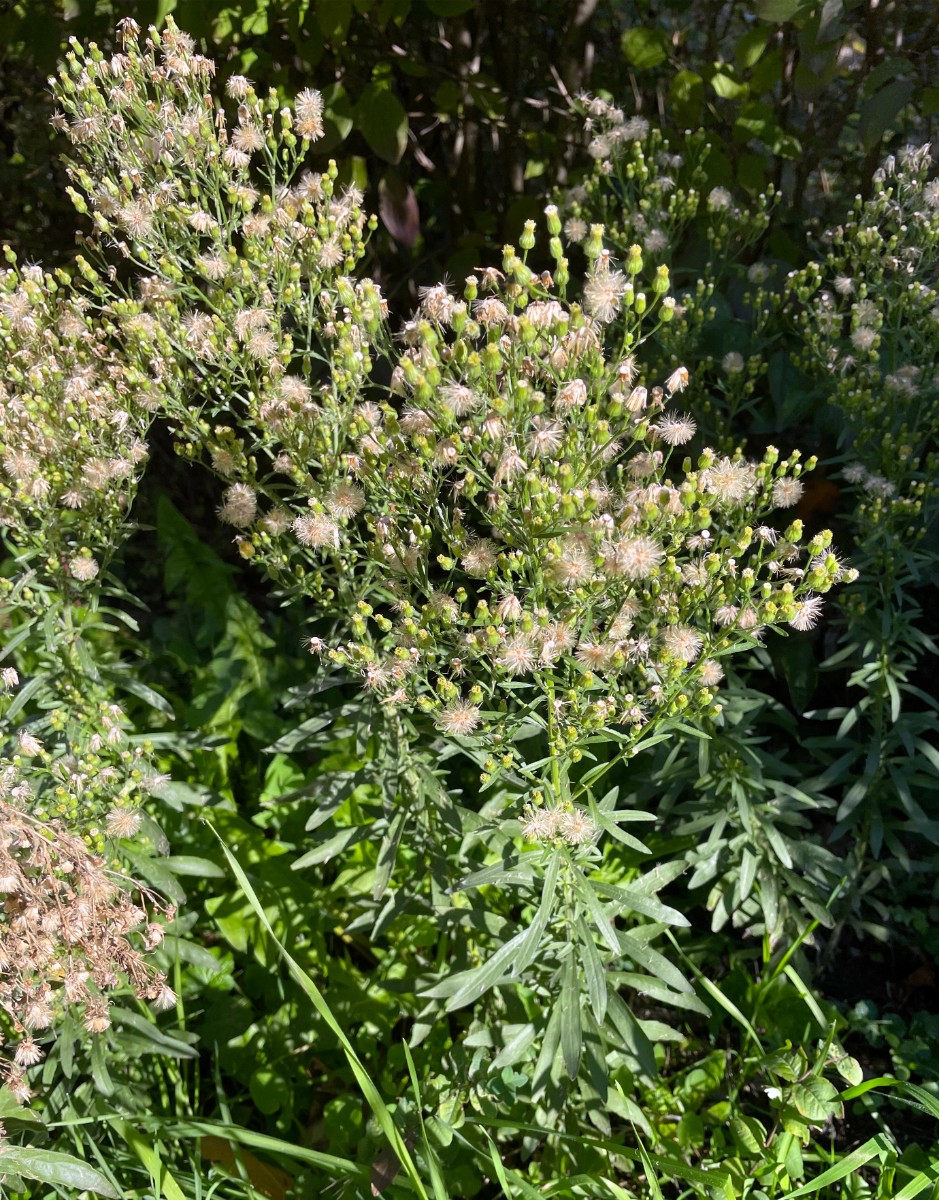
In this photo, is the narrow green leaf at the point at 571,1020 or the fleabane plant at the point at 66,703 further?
the narrow green leaf at the point at 571,1020

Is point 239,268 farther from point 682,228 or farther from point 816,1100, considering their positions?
point 816,1100

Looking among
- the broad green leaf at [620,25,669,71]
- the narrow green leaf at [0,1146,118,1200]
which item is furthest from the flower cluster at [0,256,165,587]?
the broad green leaf at [620,25,669,71]

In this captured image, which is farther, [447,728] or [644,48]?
[644,48]

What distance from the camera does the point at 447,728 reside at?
204cm

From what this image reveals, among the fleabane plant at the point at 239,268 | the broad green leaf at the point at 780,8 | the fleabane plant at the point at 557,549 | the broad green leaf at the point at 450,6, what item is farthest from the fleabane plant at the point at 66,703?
the broad green leaf at the point at 780,8

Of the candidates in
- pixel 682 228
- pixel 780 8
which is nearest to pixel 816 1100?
pixel 682 228

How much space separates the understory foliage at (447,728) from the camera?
2078 millimetres

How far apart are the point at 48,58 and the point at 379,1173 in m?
3.79

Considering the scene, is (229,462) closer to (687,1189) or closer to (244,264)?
(244,264)

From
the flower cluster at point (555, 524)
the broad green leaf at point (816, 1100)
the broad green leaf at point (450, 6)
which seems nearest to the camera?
the flower cluster at point (555, 524)

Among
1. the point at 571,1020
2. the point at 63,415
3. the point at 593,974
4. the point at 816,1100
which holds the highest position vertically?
the point at 63,415

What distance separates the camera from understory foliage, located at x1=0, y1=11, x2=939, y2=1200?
208 centimetres

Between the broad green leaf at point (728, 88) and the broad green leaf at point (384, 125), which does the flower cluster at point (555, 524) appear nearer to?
the broad green leaf at point (384, 125)

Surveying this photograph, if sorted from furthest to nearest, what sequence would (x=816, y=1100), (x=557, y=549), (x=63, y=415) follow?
(x=63, y=415) < (x=816, y=1100) < (x=557, y=549)
